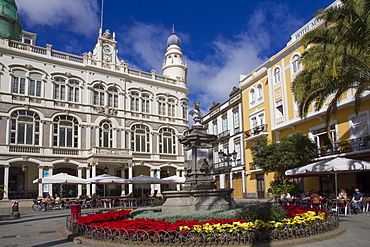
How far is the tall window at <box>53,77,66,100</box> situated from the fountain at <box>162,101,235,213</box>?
870 inches

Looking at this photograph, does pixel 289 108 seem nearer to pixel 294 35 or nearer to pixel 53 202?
pixel 294 35

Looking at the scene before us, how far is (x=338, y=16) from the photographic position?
44.4 ft

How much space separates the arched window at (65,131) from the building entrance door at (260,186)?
18.4m

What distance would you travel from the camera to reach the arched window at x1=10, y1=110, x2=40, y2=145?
30609mm

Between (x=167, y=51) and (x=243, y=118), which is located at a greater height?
(x=167, y=51)

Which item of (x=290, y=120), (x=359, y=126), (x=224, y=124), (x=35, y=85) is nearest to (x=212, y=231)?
(x=359, y=126)

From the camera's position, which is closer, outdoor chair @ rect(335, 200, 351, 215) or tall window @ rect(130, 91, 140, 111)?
outdoor chair @ rect(335, 200, 351, 215)

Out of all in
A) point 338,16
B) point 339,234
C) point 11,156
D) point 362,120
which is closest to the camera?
point 339,234

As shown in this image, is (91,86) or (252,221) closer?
(252,221)

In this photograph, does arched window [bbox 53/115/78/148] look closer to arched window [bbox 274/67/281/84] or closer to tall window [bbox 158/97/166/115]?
tall window [bbox 158/97/166/115]

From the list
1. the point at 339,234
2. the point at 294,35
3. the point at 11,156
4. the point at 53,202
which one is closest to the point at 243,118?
the point at 294,35

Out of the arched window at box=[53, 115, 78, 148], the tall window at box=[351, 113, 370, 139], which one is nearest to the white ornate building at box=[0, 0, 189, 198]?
the arched window at box=[53, 115, 78, 148]

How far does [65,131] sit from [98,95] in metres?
5.40

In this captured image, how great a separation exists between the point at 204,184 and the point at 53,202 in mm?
15483
